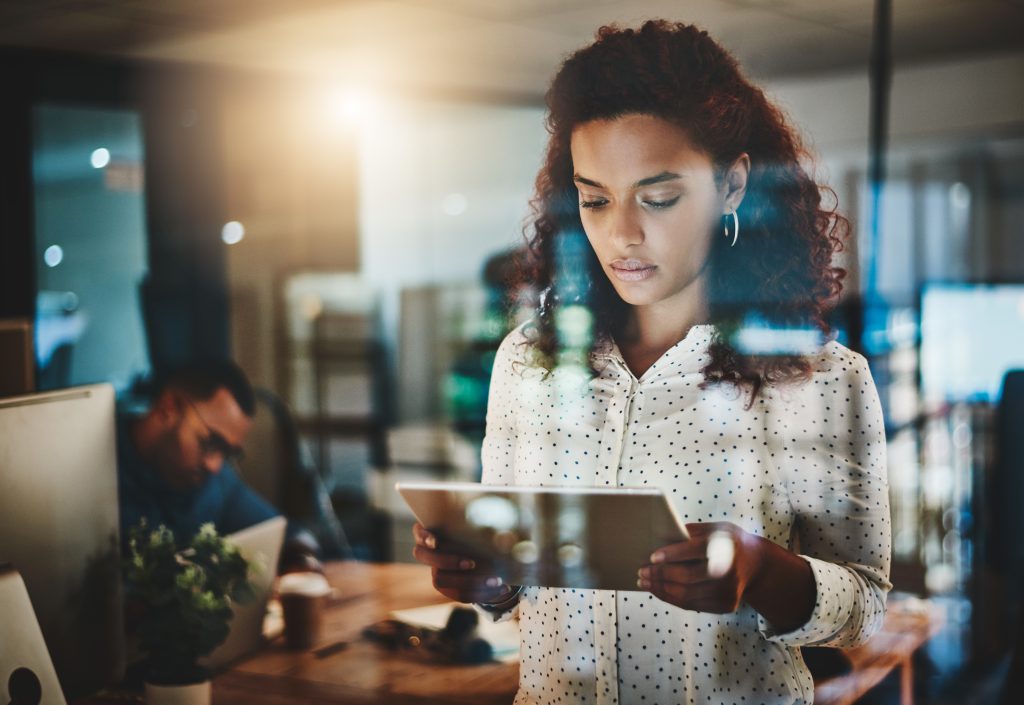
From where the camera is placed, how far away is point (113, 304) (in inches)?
156

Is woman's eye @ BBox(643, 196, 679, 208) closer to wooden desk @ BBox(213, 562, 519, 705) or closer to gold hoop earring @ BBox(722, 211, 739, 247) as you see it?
gold hoop earring @ BBox(722, 211, 739, 247)

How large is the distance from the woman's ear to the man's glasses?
1.66 meters

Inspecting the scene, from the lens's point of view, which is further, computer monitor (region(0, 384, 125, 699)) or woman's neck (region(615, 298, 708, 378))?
woman's neck (region(615, 298, 708, 378))

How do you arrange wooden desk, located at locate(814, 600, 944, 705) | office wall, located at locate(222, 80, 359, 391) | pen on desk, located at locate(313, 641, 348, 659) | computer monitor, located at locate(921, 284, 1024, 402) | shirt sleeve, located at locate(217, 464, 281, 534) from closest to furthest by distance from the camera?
wooden desk, located at locate(814, 600, 944, 705)
pen on desk, located at locate(313, 641, 348, 659)
computer monitor, located at locate(921, 284, 1024, 402)
shirt sleeve, located at locate(217, 464, 281, 534)
office wall, located at locate(222, 80, 359, 391)

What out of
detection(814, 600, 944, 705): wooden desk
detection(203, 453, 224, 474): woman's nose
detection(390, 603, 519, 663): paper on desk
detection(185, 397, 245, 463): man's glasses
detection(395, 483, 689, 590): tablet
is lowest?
detection(814, 600, 944, 705): wooden desk

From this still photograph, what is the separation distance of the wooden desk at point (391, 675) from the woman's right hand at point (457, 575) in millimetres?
179

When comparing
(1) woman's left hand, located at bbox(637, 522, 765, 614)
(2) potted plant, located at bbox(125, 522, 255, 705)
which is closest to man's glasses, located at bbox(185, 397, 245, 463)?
(2) potted plant, located at bbox(125, 522, 255, 705)

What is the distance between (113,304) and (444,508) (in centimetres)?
297

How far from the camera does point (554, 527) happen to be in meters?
1.41

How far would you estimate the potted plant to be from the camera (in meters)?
1.61

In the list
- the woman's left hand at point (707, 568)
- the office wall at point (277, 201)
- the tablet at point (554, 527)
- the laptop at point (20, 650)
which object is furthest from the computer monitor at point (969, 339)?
the office wall at point (277, 201)

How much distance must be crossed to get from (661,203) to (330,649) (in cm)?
107

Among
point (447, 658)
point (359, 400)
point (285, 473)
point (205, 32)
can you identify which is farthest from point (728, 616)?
point (359, 400)

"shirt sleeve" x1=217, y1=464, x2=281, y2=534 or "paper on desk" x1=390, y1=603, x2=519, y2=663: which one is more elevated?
"shirt sleeve" x1=217, y1=464, x2=281, y2=534
